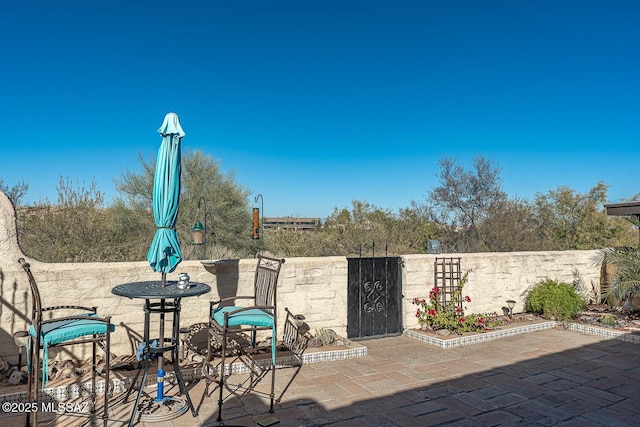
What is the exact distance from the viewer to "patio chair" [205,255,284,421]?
320 centimetres

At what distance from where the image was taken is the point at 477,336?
18.1ft

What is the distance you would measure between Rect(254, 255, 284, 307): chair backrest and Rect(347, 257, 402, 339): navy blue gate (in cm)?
168

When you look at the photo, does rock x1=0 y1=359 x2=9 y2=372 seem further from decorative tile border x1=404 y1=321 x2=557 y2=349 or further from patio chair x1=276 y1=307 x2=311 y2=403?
decorative tile border x1=404 y1=321 x2=557 y2=349

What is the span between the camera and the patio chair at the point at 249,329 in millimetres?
3195

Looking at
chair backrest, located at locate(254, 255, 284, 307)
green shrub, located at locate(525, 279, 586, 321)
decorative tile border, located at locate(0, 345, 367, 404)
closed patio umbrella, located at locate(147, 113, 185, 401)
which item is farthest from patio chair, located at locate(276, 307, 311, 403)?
green shrub, located at locate(525, 279, 586, 321)

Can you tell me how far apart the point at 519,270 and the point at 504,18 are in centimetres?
596

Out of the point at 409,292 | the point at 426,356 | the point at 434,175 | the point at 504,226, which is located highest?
the point at 434,175

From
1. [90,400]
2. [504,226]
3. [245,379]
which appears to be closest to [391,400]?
[245,379]

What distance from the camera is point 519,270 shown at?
22.7 ft

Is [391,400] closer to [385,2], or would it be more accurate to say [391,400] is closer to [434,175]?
[385,2]

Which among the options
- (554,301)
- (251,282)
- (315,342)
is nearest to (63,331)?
(251,282)

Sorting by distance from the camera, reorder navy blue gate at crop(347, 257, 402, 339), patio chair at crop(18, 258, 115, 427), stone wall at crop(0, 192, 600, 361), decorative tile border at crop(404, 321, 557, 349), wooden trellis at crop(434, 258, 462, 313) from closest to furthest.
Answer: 1. patio chair at crop(18, 258, 115, 427)
2. stone wall at crop(0, 192, 600, 361)
3. decorative tile border at crop(404, 321, 557, 349)
4. navy blue gate at crop(347, 257, 402, 339)
5. wooden trellis at crop(434, 258, 462, 313)

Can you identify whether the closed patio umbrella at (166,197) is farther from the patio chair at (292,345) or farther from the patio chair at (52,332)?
the patio chair at (292,345)

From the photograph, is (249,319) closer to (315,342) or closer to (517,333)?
(315,342)
